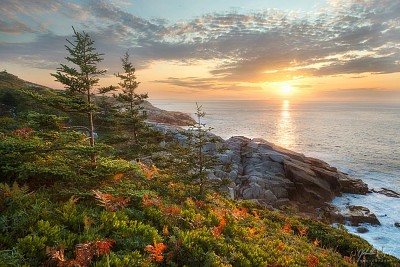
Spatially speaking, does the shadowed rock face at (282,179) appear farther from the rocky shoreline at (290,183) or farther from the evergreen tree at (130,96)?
the evergreen tree at (130,96)

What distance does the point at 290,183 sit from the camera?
3356 cm

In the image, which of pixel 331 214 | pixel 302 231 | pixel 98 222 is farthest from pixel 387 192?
pixel 98 222

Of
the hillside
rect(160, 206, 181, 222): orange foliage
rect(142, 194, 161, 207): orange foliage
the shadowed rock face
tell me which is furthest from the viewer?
the shadowed rock face

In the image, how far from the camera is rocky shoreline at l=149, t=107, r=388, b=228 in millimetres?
28759

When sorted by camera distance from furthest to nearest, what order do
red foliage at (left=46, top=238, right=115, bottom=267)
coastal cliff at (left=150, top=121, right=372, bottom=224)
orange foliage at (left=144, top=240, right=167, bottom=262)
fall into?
coastal cliff at (left=150, top=121, right=372, bottom=224)
orange foliage at (left=144, top=240, right=167, bottom=262)
red foliage at (left=46, top=238, right=115, bottom=267)

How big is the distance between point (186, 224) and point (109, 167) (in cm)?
392

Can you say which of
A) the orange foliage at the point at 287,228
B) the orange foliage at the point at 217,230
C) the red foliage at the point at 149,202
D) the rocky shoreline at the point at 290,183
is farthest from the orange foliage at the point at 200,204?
the rocky shoreline at the point at 290,183

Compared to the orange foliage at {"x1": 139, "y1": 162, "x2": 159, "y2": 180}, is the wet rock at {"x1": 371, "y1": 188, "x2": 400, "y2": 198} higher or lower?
lower

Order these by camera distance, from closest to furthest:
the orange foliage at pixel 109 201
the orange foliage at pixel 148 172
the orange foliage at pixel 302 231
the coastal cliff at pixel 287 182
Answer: the orange foliage at pixel 109 201
the orange foliage at pixel 302 231
the orange foliage at pixel 148 172
the coastal cliff at pixel 287 182

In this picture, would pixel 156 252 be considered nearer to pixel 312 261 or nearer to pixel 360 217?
pixel 312 261

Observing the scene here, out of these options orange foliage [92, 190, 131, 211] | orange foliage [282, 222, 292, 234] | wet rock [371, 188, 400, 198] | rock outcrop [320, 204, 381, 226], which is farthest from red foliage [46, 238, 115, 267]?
wet rock [371, 188, 400, 198]

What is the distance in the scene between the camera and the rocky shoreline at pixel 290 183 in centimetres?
2876

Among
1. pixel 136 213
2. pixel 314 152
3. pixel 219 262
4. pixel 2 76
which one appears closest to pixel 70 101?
pixel 136 213

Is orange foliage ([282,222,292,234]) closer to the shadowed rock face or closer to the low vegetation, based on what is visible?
the low vegetation
